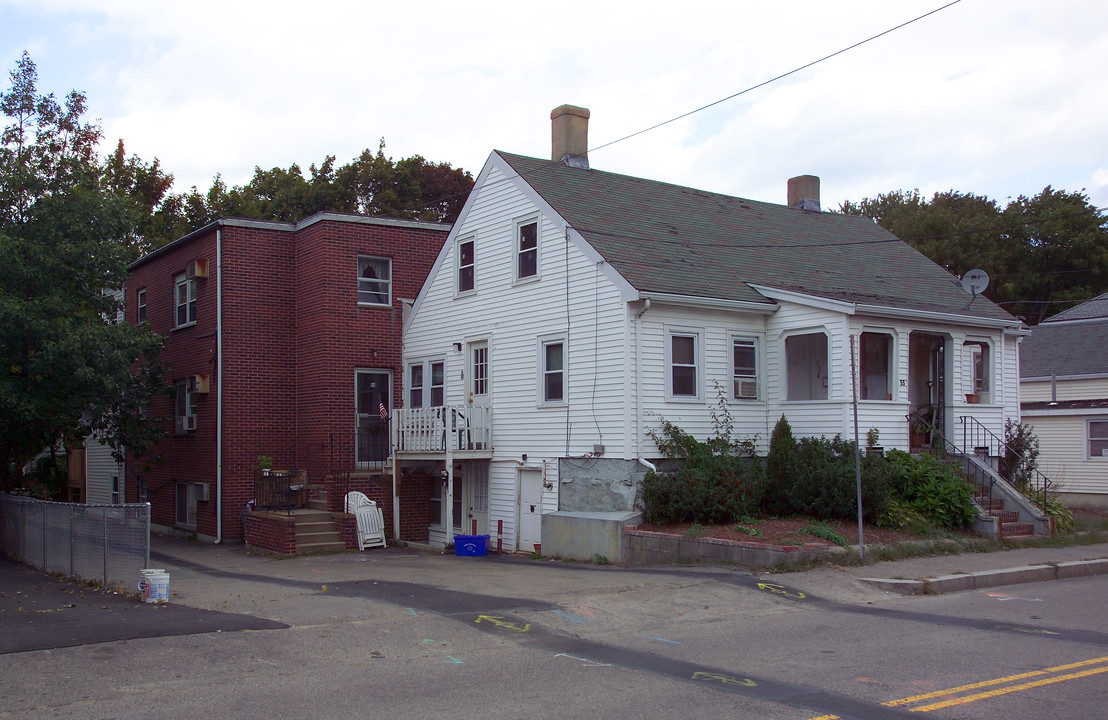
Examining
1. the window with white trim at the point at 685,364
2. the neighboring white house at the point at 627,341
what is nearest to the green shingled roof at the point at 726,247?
the neighboring white house at the point at 627,341

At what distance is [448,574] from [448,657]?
6557mm

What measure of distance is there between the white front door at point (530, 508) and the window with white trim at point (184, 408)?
922cm

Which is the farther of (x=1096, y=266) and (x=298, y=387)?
(x=1096, y=266)

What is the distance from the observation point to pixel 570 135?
2295 cm

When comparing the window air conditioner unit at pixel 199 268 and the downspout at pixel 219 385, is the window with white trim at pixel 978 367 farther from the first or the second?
the window air conditioner unit at pixel 199 268

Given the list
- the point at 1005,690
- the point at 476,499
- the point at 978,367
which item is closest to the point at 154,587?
the point at 476,499

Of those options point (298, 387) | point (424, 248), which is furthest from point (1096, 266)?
point (298, 387)

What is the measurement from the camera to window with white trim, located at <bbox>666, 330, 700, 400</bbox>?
18.3 meters

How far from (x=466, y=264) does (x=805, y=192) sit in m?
11.0

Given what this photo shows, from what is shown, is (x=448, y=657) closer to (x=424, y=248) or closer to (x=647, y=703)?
(x=647, y=703)

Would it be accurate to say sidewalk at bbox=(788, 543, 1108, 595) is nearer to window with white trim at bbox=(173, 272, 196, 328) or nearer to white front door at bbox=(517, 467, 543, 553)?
white front door at bbox=(517, 467, 543, 553)

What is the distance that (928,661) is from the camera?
875 cm

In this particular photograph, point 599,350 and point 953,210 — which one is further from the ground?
point 953,210

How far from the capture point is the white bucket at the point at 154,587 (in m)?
12.3
